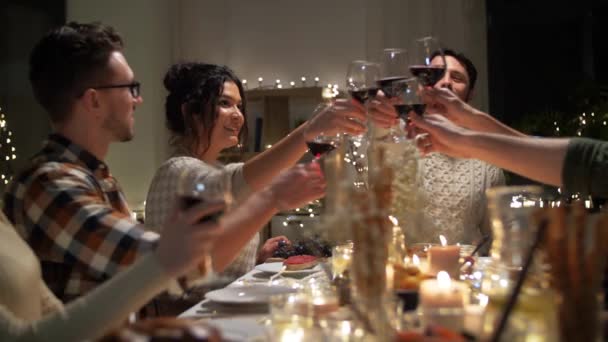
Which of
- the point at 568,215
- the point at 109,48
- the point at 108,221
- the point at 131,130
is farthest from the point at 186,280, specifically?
the point at 568,215

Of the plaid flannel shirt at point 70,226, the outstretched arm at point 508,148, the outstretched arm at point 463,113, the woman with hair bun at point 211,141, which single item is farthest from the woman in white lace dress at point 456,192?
the plaid flannel shirt at point 70,226

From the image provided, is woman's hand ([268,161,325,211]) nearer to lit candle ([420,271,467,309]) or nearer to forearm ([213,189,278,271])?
forearm ([213,189,278,271])

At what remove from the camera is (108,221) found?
1.68m

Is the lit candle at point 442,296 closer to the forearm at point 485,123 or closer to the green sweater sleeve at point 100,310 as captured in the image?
the green sweater sleeve at point 100,310

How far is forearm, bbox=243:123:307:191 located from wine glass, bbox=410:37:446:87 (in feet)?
1.83

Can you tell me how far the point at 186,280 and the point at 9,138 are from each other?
440 centimetres

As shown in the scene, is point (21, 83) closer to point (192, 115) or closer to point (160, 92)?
point (160, 92)

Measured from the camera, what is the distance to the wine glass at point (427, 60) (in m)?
2.04

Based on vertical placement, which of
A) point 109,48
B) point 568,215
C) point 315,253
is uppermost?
point 109,48

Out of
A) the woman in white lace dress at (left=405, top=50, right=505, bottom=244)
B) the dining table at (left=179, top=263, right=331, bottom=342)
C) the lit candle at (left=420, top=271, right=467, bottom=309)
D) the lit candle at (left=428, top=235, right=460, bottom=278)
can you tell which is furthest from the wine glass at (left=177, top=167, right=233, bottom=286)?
the woman in white lace dress at (left=405, top=50, right=505, bottom=244)

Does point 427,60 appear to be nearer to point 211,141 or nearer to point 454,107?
point 454,107

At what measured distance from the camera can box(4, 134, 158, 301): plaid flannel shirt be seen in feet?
5.51

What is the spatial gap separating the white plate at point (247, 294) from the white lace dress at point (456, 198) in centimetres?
142

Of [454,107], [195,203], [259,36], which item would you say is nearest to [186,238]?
[195,203]
